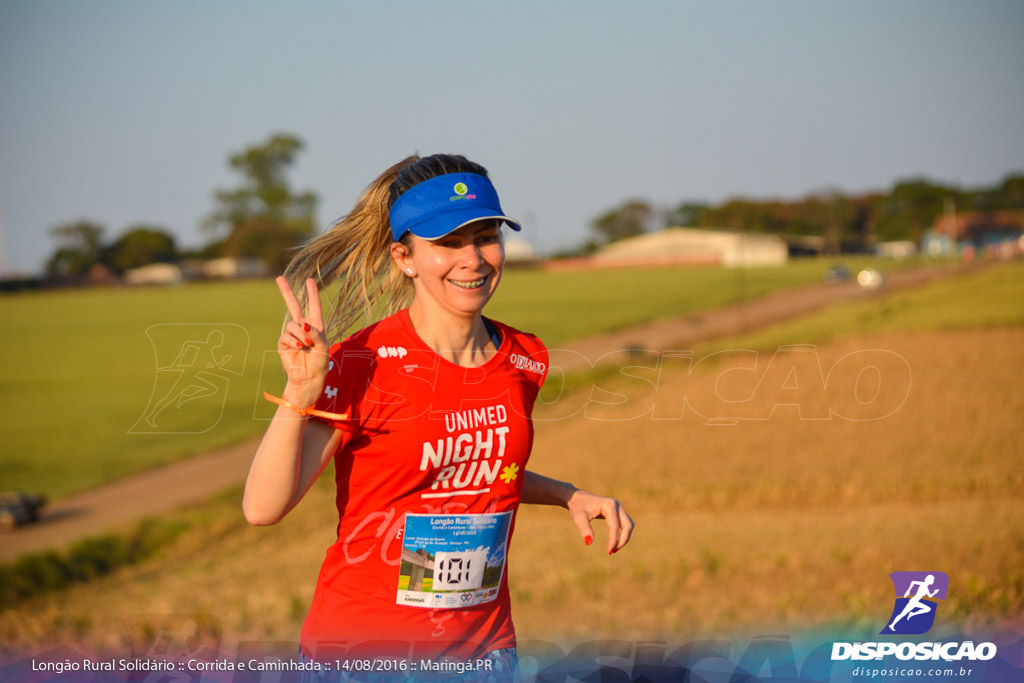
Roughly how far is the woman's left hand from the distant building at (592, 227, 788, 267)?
8144 cm

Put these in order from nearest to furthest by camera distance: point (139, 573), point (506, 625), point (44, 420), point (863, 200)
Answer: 1. point (506, 625)
2. point (139, 573)
3. point (44, 420)
4. point (863, 200)

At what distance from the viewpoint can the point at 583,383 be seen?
23312 millimetres

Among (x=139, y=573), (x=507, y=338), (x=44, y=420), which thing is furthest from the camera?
(x=44, y=420)

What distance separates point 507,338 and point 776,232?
290 feet

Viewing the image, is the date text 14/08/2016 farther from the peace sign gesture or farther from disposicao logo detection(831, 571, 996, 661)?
disposicao logo detection(831, 571, 996, 661)

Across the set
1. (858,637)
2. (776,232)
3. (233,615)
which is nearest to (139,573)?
(233,615)

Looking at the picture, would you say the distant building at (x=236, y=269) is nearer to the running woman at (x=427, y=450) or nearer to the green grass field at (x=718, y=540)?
the green grass field at (x=718, y=540)

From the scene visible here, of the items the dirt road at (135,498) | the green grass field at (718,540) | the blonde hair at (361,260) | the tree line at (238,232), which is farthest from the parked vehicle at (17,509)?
the tree line at (238,232)

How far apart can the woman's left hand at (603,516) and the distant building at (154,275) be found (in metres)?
96.7

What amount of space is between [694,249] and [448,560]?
3571 inches

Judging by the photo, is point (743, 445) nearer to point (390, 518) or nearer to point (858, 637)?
point (858, 637)

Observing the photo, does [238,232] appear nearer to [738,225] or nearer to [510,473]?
[738,225]

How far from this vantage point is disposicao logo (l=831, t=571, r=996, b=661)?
16.8ft

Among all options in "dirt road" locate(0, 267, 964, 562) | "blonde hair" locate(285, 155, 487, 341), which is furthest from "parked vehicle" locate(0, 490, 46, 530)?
"blonde hair" locate(285, 155, 487, 341)
